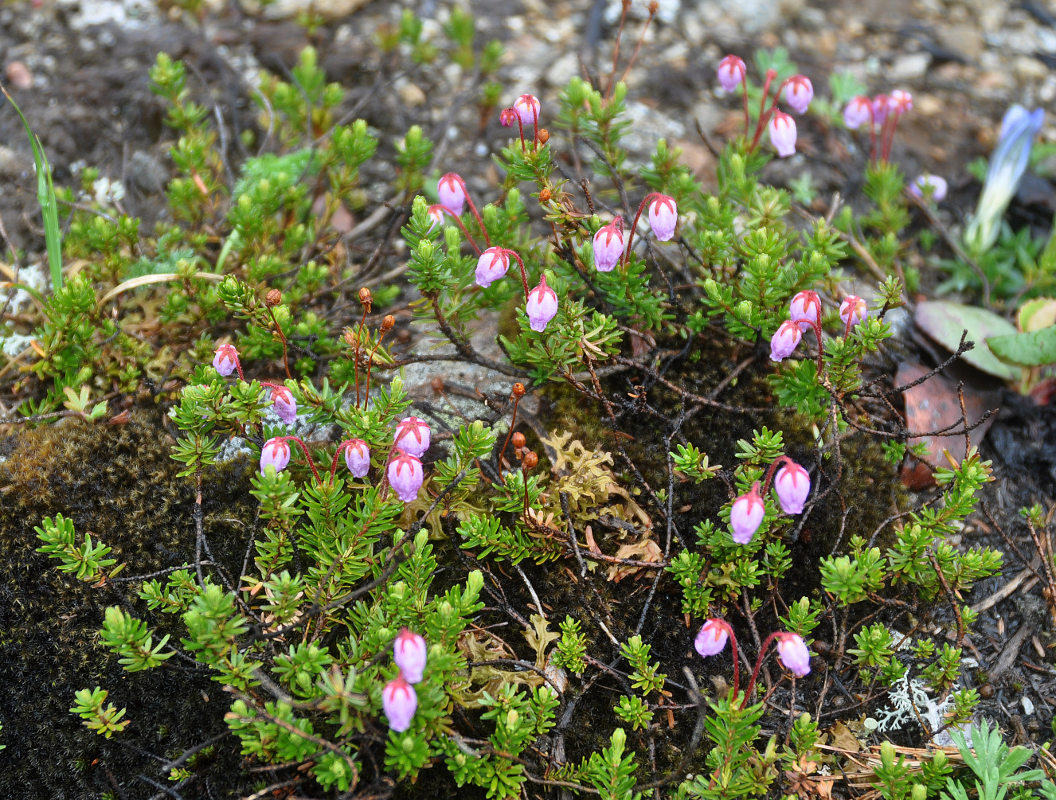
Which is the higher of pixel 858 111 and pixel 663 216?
pixel 663 216

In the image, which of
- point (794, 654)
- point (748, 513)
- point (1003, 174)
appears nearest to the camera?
point (794, 654)

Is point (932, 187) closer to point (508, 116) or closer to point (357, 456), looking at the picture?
point (508, 116)

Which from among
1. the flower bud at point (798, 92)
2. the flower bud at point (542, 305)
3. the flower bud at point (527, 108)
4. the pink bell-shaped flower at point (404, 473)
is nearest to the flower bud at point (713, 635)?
the pink bell-shaped flower at point (404, 473)

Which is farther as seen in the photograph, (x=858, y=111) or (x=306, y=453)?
(x=858, y=111)

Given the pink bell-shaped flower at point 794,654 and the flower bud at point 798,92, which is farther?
the flower bud at point 798,92

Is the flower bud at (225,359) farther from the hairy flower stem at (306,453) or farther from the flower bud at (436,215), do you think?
the flower bud at (436,215)

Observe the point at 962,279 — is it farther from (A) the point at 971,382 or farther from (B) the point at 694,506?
(B) the point at 694,506

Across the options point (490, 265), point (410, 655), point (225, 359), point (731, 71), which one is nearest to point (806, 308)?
point (490, 265)
